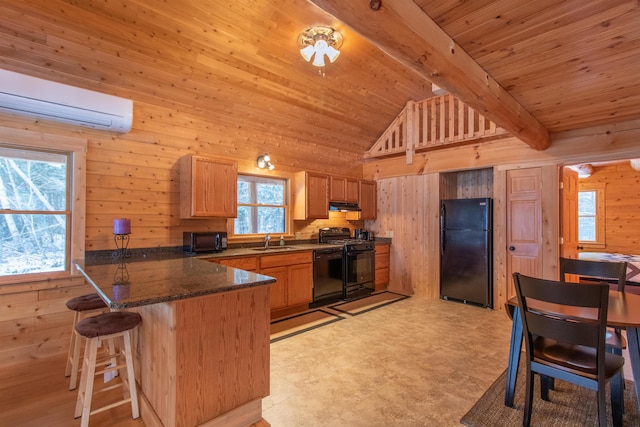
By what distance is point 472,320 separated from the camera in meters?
4.12

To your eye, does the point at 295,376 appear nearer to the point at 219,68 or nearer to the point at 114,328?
the point at 114,328

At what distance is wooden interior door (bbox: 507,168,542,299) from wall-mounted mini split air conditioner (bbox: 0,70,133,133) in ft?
16.1

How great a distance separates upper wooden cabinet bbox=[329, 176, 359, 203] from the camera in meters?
5.42

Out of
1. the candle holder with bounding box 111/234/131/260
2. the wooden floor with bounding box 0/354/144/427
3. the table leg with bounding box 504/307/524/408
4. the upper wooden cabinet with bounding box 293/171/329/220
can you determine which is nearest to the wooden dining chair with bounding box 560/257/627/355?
the table leg with bounding box 504/307/524/408

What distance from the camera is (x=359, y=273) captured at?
5.20m

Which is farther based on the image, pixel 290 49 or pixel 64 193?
pixel 290 49

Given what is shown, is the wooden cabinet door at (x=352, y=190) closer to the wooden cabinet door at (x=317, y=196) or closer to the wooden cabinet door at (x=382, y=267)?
the wooden cabinet door at (x=317, y=196)

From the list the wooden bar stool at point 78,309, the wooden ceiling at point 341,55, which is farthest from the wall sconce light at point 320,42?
the wooden bar stool at point 78,309

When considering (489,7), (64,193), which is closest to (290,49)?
(489,7)

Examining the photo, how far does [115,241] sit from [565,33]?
170 inches

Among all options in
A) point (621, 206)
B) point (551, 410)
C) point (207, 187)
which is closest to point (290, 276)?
point (207, 187)

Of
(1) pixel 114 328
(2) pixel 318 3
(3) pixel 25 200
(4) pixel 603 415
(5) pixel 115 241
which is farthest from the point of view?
(5) pixel 115 241

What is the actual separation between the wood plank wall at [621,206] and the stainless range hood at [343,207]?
551 centimetres

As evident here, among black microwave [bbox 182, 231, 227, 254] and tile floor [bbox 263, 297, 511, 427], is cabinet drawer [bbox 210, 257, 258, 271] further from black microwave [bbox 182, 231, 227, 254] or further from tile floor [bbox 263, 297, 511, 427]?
tile floor [bbox 263, 297, 511, 427]
